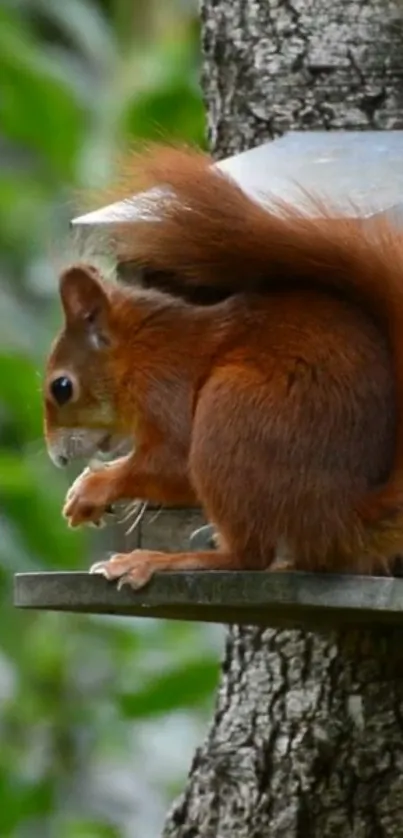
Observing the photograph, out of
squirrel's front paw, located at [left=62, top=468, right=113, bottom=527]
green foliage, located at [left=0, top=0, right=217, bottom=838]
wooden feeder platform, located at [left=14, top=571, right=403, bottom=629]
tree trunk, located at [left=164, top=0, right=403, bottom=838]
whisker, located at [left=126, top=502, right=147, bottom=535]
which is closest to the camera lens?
wooden feeder platform, located at [left=14, top=571, right=403, bottom=629]

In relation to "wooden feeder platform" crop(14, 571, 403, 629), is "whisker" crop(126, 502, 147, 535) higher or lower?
higher

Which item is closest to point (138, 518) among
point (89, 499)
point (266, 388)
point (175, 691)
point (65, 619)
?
point (89, 499)

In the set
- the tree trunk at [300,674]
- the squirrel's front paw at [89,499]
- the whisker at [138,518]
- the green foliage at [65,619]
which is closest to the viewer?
the squirrel's front paw at [89,499]

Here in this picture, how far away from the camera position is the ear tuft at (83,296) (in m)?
2.12

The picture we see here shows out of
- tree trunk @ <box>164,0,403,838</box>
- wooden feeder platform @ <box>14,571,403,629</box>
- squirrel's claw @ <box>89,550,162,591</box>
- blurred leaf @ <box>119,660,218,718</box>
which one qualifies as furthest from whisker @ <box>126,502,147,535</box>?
blurred leaf @ <box>119,660,218,718</box>

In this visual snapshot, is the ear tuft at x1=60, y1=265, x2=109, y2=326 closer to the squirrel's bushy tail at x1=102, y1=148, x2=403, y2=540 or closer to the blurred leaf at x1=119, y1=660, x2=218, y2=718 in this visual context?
the squirrel's bushy tail at x1=102, y1=148, x2=403, y2=540

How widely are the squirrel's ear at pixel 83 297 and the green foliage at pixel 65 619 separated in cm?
52

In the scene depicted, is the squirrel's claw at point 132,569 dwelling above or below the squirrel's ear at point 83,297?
below

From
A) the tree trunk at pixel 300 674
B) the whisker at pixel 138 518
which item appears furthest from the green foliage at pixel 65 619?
the whisker at pixel 138 518

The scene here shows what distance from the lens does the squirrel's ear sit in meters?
2.12

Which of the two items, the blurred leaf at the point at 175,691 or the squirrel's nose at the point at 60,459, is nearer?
the squirrel's nose at the point at 60,459

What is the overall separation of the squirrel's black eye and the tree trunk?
60 centimetres

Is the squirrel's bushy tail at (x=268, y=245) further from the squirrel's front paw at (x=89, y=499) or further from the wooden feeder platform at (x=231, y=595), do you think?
the squirrel's front paw at (x=89, y=499)

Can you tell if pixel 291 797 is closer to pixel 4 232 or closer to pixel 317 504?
pixel 317 504
